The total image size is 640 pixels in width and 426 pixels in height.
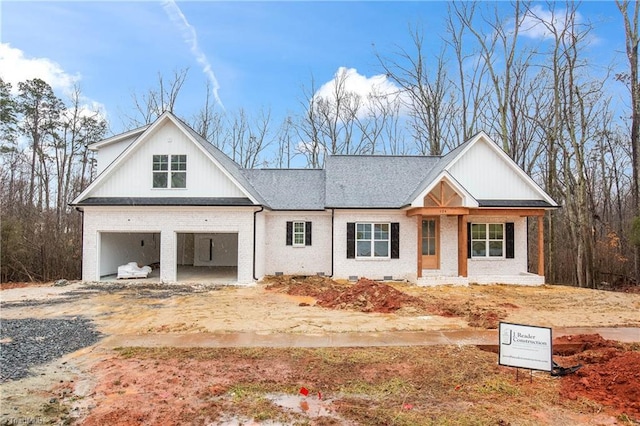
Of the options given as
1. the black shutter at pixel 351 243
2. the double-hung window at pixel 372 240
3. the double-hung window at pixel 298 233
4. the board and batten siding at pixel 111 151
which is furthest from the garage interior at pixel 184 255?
the double-hung window at pixel 372 240

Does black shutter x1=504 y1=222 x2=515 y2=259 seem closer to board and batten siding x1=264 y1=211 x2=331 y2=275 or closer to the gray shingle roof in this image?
board and batten siding x1=264 y1=211 x2=331 y2=275

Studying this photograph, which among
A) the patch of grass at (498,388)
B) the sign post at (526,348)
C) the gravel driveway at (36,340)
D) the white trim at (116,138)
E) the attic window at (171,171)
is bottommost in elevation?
the gravel driveway at (36,340)

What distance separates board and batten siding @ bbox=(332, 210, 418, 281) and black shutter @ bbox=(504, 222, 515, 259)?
4.14 m

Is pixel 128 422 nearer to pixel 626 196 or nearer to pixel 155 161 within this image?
pixel 155 161

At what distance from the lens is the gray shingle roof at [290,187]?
18.1m

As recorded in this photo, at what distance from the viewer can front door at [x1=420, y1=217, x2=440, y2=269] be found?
1722cm

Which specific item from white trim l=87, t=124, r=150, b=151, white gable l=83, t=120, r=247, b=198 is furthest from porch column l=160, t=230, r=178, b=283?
white trim l=87, t=124, r=150, b=151

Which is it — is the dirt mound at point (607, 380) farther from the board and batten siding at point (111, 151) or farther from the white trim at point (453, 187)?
the board and batten siding at point (111, 151)

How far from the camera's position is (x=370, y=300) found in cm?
1168

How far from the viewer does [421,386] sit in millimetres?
5438

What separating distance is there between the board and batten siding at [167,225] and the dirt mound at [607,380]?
11.7 m

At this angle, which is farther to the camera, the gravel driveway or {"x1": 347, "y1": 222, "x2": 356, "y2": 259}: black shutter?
{"x1": 347, "y1": 222, "x2": 356, "y2": 259}: black shutter

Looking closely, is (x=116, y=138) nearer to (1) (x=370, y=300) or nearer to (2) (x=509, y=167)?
(1) (x=370, y=300)

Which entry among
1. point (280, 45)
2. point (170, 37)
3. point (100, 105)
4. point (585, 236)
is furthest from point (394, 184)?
point (100, 105)
